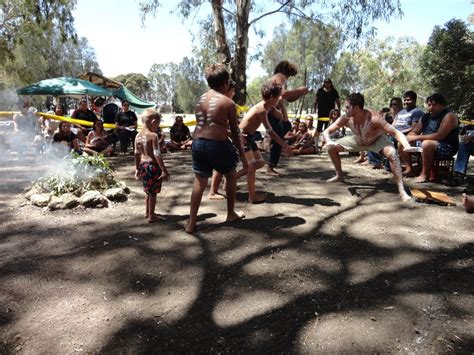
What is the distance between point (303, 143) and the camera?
10.5 metres

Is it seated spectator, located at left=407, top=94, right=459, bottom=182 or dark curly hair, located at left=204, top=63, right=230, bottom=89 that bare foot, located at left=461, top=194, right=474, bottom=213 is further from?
dark curly hair, located at left=204, top=63, right=230, bottom=89

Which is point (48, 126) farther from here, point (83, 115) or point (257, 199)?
point (257, 199)

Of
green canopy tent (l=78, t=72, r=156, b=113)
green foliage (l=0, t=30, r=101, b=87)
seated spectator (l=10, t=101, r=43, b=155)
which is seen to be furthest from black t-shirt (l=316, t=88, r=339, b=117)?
green foliage (l=0, t=30, r=101, b=87)

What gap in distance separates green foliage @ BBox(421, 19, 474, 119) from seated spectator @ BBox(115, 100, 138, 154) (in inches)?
568

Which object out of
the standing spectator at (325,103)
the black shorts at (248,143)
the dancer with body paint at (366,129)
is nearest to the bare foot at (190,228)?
the black shorts at (248,143)

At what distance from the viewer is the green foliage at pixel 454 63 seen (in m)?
17.0

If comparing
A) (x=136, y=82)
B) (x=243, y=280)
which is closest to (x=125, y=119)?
(x=243, y=280)

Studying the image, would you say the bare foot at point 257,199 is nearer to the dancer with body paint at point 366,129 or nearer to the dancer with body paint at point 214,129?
the dancer with body paint at point 214,129

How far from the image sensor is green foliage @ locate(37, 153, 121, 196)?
523 cm

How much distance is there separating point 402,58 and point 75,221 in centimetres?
4403

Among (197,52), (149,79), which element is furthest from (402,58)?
(149,79)

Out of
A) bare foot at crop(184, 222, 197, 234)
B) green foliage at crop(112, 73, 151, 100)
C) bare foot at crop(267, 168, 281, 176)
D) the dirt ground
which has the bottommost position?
the dirt ground

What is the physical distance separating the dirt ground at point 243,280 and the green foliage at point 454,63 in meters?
14.9

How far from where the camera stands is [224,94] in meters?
3.88
